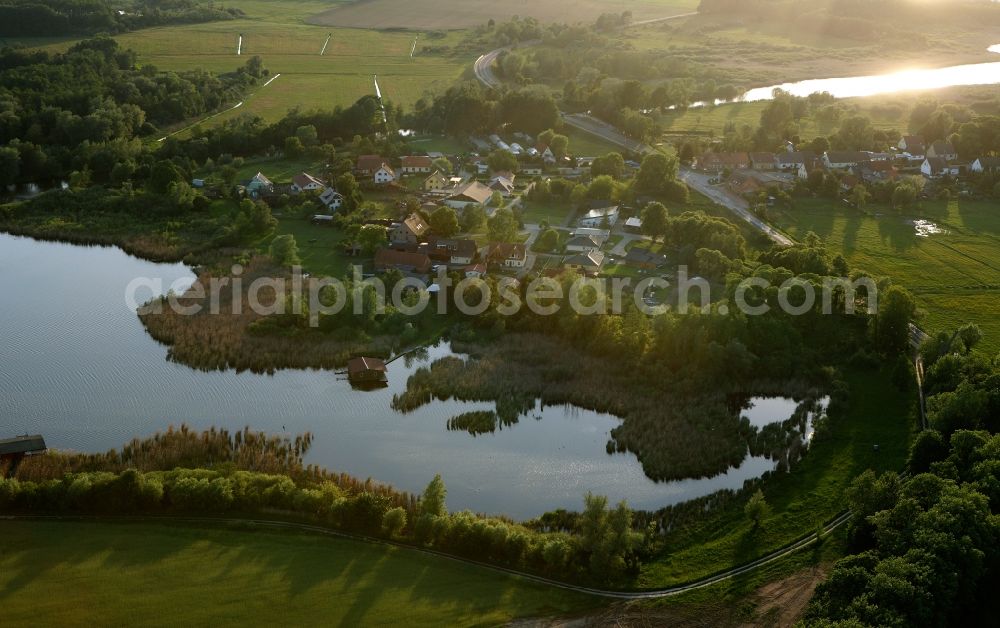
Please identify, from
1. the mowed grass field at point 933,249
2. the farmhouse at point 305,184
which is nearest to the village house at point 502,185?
the farmhouse at point 305,184

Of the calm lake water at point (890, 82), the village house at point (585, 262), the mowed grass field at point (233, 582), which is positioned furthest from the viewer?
the calm lake water at point (890, 82)

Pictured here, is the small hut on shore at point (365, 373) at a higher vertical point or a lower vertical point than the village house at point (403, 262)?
lower

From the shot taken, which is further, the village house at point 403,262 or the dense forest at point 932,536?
the village house at point 403,262

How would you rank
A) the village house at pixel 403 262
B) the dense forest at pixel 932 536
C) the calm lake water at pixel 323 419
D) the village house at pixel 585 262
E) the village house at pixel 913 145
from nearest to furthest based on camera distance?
the dense forest at pixel 932 536
the calm lake water at pixel 323 419
the village house at pixel 585 262
the village house at pixel 403 262
the village house at pixel 913 145

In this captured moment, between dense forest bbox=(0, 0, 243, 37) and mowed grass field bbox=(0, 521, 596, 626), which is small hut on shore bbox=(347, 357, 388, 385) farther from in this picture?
dense forest bbox=(0, 0, 243, 37)

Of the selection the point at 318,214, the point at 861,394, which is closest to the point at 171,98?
the point at 318,214

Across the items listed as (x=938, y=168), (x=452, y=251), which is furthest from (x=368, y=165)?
(x=938, y=168)

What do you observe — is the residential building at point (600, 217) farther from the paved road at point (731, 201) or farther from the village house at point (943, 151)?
the village house at point (943, 151)

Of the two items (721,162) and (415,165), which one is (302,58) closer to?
(415,165)
